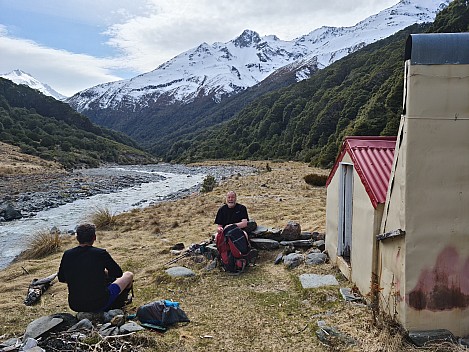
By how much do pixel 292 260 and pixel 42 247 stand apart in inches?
296

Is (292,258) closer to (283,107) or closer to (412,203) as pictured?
(412,203)

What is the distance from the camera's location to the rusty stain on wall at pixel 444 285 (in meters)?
5.24

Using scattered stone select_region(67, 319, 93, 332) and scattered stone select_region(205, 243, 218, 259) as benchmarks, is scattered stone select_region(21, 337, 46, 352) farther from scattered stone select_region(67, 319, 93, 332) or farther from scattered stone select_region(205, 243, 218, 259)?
scattered stone select_region(205, 243, 218, 259)

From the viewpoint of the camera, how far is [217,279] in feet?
27.8

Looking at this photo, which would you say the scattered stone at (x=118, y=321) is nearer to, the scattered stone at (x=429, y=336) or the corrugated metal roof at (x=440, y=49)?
the scattered stone at (x=429, y=336)

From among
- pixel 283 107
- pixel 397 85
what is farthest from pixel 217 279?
pixel 283 107

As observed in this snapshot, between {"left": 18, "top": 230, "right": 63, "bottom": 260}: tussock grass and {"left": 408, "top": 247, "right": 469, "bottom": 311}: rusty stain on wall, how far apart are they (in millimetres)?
10282

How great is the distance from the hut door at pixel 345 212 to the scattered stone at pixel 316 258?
61cm

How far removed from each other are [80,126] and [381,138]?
Answer: 117 m

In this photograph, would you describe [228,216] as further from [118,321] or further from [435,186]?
[435,186]

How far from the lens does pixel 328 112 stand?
67688 mm

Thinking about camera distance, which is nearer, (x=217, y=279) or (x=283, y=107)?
(x=217, y=279)

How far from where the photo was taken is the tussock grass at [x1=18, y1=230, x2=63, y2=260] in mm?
12102

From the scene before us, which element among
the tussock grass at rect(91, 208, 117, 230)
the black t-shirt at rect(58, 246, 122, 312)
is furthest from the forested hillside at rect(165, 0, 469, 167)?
the black t-shirt at rect(58, 246, 122, 312)
